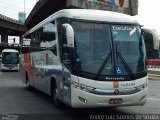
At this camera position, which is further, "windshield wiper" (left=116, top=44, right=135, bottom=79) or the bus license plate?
"windshield wiper" (left=116, top=44, right=135, bottom=79)

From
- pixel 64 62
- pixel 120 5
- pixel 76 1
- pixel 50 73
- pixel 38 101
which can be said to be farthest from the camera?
pixel 120 5

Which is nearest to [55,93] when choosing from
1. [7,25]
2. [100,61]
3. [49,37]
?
[49,37]

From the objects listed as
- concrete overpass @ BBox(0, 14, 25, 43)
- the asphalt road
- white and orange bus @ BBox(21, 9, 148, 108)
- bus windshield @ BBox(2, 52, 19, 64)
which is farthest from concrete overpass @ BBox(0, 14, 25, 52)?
white and orange bus @ BBox(21, 9, 148, 108)

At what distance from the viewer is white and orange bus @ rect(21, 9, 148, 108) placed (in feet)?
32.9

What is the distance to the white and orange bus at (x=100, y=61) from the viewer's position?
1002cm

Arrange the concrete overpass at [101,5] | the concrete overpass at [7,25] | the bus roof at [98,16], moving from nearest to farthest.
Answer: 1. the bus roof at [98,16]
2. the concrete overpass at [101,5]
3. the concrete overpass at [7,25]

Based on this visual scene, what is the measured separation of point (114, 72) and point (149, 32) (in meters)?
2.02

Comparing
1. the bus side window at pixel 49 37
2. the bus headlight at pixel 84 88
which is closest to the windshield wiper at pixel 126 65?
the bus headlight at pixel 84 88

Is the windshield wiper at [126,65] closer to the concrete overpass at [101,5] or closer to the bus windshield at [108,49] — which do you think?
the bus windshield at [108,49]

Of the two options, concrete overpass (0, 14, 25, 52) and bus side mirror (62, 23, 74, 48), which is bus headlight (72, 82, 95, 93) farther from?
concrete overpass (0, 14, 25, 52)

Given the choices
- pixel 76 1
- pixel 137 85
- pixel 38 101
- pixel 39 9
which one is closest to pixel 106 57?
pixel 137 85

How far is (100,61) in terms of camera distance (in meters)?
10.3

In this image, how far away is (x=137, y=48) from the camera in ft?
35.3

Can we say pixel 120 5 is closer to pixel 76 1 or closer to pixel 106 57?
pixel 76 1
